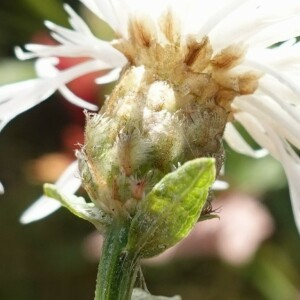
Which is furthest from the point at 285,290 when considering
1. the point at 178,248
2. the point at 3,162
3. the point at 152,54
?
the point at 152,54

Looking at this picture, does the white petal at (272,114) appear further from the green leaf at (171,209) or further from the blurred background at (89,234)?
the blurred background at (89,234)

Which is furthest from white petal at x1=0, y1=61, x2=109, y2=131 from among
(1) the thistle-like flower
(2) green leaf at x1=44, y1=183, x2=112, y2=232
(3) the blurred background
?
(3) the blurred background

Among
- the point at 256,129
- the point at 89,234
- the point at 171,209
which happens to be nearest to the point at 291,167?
the point at 256,129

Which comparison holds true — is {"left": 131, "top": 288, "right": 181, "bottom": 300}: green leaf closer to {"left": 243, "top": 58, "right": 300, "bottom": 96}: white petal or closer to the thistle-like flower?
the thistle-like flower

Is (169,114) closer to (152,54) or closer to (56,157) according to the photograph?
(152,54)

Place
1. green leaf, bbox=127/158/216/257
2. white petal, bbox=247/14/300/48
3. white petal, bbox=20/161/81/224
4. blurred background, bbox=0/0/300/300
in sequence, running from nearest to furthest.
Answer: green leaf, bbox=127/158/216/257
white petal, bbox=247/14/300/48
white petal, bbox=20/161/81/224
blurred background, bbox=0/0/300/300

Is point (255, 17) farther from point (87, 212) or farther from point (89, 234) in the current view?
point (89, 234)
